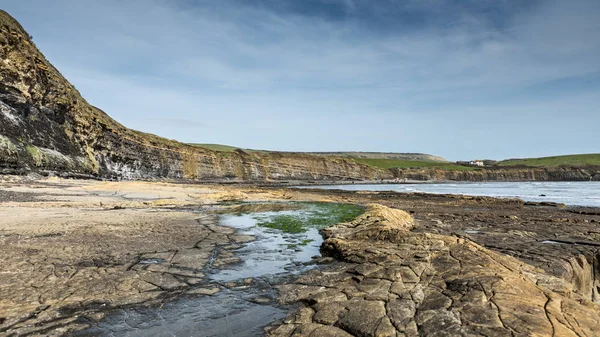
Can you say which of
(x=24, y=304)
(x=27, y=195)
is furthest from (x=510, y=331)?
(x=27, y=195)

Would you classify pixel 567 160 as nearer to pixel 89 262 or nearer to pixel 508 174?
pixel 508 174

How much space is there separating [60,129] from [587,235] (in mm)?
54897

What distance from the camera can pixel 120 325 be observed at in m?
6.26

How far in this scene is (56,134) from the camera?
4316 cm

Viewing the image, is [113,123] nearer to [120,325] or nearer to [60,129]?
[60,129]

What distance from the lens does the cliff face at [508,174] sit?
149 meters

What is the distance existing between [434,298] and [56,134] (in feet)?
166

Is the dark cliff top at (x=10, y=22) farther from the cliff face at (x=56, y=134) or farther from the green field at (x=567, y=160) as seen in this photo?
the green field at (x=567, y=160)

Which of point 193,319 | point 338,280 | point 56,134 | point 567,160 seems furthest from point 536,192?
point 567,160

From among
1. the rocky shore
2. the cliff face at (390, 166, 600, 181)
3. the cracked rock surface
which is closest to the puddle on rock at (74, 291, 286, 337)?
the rocky shore

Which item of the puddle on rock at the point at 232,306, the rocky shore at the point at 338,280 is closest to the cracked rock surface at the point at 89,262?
the rocky shore at the point at 338,280

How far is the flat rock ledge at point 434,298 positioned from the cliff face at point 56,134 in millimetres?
38673

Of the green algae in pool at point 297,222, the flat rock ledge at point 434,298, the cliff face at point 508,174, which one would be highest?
the cliff face at point 508,174

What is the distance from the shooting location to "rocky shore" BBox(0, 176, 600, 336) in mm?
5820
